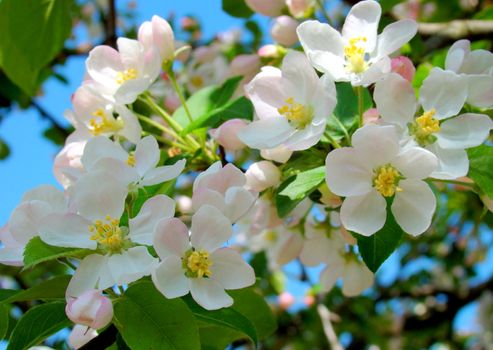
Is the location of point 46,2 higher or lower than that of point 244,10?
higher

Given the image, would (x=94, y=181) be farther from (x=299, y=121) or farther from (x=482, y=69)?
(x=482, y=69)

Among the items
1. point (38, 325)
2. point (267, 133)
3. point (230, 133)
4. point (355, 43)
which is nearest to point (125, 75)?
point (230, 133)

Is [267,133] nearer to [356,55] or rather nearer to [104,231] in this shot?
[356,55]

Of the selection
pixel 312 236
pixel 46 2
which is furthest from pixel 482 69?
pixel 46 2

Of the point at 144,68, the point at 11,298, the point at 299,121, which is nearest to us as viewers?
the point at 11,298

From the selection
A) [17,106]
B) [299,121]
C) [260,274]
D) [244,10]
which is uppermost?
[299,121]

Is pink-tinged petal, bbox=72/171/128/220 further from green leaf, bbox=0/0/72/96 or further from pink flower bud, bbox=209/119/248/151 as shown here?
green leaf, bbox=0/0/72/96
